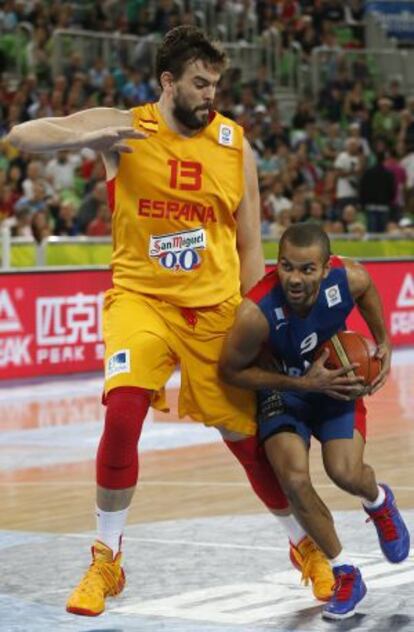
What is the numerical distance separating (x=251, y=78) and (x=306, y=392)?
69.1ft

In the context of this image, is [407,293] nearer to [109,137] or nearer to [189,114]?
[189,114]

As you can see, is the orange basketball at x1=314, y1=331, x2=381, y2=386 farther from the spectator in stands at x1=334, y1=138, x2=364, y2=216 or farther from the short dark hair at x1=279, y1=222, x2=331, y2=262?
the spectator in stands at x1=334, y1=138, x2=364, y2=216

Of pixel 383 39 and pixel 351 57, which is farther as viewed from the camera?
pixel 383 39

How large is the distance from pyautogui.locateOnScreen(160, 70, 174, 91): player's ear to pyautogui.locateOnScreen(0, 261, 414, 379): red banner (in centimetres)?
983

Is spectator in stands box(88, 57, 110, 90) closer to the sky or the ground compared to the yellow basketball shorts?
closer to the ground

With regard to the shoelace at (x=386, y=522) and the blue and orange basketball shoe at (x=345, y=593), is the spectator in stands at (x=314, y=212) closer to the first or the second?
the shoelace at (x=386, y=522)

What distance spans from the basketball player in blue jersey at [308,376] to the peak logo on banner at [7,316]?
385 inches

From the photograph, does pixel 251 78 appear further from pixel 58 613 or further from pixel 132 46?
pixel 58 613

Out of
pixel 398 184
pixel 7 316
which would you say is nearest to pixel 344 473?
pixel 7 316

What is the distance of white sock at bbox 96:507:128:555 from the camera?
675cm

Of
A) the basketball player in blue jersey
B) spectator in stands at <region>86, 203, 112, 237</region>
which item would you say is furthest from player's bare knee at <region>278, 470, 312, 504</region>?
spectator in stands at <region>86, 203, 112, 237</region>

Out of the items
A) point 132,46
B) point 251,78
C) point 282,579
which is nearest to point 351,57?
point 251,78

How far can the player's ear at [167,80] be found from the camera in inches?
270

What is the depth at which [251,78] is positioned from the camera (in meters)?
27.4
